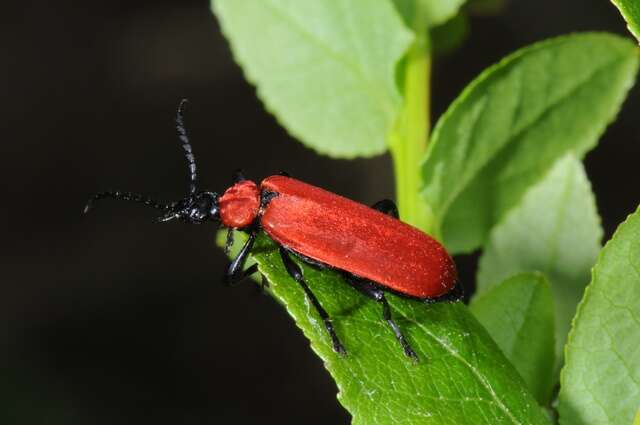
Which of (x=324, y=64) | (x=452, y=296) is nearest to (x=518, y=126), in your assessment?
(x=452, y=296)

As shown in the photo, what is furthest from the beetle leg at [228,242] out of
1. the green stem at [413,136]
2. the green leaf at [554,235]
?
the green leaf at [554,235]

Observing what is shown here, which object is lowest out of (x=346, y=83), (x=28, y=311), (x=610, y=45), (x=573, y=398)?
(x=28, y=311)

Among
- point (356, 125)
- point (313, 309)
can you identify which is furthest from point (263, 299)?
point (313, 309)

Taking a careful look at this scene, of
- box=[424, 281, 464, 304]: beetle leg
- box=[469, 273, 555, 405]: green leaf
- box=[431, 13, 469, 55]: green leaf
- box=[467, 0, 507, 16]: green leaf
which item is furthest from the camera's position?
box=[467, 0, 507, 16]: green leaf

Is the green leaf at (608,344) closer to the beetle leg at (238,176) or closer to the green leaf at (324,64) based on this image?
the green leaf at (324,64)

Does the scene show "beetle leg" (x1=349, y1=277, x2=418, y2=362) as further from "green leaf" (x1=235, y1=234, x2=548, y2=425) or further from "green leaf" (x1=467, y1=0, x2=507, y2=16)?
"green leaf" (x1=467, y1=0, x2=507, y2=16)

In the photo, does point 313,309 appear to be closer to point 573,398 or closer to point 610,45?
point 573,398

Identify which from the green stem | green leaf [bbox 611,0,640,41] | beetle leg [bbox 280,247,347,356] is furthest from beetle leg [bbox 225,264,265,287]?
green leaf [bbox 611,0,640,41]
